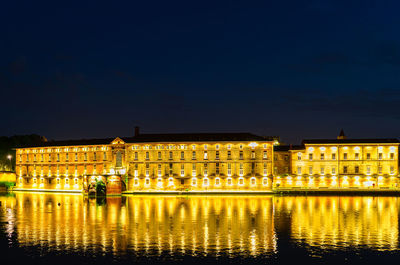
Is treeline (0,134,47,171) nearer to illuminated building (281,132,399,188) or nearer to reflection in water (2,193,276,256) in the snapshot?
reflection in water (2,193,276,256)

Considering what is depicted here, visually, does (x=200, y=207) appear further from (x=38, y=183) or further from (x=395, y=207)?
(x=38, y=183)

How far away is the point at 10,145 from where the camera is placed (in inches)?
6191

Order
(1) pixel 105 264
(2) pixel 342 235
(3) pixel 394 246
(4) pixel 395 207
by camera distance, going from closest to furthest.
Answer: (1) pixel 105 264 → (3) pixel 394 246 → (2) pixel 342 235 → (4) pixel 395 207

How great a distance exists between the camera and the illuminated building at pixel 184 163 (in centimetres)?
10900

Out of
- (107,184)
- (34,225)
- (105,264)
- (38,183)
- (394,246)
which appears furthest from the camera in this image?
(38,183)

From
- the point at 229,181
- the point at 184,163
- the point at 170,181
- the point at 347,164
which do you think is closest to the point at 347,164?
the point at 347,164

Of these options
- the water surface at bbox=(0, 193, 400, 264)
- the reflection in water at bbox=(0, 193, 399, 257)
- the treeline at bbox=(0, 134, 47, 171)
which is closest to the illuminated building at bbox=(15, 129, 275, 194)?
the reflection in water at bbox=(0, 193, 399, 257)

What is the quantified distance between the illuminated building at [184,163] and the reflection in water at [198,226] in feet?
76.6

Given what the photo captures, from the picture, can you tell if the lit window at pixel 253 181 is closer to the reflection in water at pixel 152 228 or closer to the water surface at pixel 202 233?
the reflection in water at pixel 152 228

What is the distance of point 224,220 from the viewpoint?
2440 inches

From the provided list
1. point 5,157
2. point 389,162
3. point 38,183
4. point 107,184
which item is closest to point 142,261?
point 107,184

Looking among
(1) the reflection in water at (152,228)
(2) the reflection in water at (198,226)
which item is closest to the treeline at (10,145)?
(2) the reflection in water at (198,226)

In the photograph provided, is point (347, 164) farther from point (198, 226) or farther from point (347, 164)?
point (198, 226)

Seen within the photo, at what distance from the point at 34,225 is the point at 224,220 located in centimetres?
2393
